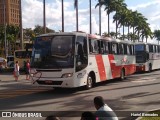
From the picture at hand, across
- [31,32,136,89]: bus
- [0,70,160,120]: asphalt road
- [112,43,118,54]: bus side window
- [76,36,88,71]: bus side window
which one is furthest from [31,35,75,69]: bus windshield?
[112,43,118,54]: bus side window

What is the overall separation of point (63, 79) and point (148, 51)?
21963 mm

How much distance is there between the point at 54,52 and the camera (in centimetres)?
1703

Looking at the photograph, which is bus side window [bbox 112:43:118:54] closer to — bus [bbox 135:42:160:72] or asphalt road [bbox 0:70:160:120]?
asphalt road [bbox 0:70:160:120]

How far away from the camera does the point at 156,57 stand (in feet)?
133

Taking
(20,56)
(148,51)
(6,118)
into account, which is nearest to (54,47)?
(6,118)

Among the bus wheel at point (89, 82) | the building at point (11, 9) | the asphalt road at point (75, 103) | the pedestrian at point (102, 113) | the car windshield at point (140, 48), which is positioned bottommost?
the asphalt road at point (75, 103)

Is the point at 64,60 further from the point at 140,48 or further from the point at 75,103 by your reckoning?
the point at 140,48

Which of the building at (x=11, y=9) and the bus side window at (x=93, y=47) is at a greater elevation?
the building at (x=11, y=9)

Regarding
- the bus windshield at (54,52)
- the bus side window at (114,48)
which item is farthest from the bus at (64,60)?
the bus side window at (114,48)

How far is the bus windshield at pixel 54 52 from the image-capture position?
1694 cm

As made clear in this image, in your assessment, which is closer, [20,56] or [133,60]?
[133,60]

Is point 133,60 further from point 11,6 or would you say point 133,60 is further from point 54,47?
→ point 11,6

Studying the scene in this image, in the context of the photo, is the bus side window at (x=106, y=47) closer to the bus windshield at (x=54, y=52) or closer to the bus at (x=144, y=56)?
the bus windshield at (x=54, y=52)

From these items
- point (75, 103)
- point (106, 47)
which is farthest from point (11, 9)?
point (75, 103)
